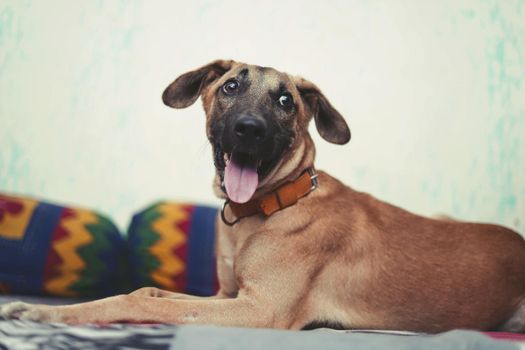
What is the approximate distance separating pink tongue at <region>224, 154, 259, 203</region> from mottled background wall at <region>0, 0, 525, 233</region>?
1403 millimetres

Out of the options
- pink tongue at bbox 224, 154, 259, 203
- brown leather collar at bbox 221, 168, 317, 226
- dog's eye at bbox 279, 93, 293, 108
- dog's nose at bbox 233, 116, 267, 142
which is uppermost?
dog's eye at bbox 279, 93, 293, 108

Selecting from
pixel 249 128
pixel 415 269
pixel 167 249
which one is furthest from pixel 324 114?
pixel 167 249

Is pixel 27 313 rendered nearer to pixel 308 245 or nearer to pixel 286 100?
pixel 308 245

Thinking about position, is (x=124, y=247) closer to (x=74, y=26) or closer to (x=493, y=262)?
(x=74, y=26)

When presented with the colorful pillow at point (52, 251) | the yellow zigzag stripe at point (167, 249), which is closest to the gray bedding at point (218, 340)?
the colorful pillow at point (52, 251)

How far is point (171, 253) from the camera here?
3.15m

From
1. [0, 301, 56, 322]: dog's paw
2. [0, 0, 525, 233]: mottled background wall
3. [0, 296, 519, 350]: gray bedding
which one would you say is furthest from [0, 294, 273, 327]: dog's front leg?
[0, 0, 525, 233]: mottled background wall

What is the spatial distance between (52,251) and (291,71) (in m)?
1.86

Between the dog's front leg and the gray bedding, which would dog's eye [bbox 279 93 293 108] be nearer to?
the dog's front leg

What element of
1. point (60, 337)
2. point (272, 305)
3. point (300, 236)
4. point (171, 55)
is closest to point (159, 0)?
point (171, 55)

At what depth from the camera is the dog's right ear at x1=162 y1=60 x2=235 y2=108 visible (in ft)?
8.53

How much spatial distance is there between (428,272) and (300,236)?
Answer: 65 centimetres

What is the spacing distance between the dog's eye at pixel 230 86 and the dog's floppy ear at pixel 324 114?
315 mm

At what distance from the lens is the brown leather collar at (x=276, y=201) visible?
2.42 meters
